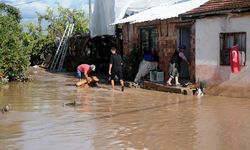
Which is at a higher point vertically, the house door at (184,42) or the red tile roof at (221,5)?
the red tile roof at (221,5)

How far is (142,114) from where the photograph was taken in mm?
11797

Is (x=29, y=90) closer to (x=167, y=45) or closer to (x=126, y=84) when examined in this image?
(x=126, y=84)

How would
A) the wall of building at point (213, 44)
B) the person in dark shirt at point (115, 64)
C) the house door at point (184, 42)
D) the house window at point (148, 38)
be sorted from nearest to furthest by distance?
the wall of building at point (213, 44)
the person in dark shirt at point (115, 64)
the house door at point (184, 42)
the house window at point (148, 38)

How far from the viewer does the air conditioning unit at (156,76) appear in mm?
18906

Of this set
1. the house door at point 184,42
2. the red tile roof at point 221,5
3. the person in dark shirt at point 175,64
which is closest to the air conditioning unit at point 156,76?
the house door at point 184,42

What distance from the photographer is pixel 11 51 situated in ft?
68.5

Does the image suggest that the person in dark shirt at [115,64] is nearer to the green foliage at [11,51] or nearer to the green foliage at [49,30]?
the green foliage at [11,51]

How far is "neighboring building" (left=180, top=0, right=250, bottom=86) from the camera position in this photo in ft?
48.3

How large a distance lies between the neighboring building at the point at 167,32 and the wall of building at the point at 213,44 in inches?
28.3

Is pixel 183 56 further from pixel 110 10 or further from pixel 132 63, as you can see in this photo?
pixel 110 10

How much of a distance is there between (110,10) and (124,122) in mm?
15065

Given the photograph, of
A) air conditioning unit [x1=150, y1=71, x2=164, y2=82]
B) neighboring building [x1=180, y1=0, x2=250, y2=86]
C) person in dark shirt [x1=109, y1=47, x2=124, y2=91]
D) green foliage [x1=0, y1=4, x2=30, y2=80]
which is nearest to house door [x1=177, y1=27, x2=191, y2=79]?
air conditioning unit [x1=150, y1=71, x2=164, y2=82]

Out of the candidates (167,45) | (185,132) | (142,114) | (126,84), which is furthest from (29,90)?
(185,132)

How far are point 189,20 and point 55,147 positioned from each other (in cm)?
1039
